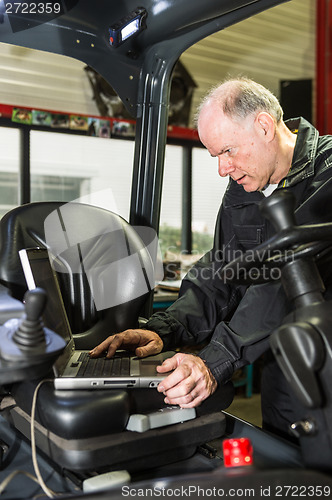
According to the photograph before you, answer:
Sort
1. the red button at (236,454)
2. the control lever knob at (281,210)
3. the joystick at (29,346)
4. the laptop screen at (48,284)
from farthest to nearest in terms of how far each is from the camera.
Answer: the laptop screen at (48,284) < the red button at (236,454) < the control lever knob at (281,210) < the joystick at (29,346)

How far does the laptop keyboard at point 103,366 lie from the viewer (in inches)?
40.9

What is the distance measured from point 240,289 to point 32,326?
1111mm

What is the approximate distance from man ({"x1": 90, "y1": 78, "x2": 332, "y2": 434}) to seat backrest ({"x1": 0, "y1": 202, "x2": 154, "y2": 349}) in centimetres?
14

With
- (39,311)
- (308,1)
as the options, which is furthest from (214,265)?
(308,1)

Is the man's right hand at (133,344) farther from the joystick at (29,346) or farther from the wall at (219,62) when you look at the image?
the wall at (219,62)

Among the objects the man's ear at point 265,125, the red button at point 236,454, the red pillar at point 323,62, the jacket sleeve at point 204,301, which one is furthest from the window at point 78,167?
the red button at point 236,454

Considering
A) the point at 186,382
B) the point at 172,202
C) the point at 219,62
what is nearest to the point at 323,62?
the point at 219,62

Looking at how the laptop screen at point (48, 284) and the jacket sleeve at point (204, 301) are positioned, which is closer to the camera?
the laptop screen at point (48, 284)

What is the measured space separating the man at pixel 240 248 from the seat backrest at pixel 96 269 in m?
0.14

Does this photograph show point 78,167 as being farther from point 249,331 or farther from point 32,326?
point 32,326

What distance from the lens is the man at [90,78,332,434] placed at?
1.20 metres

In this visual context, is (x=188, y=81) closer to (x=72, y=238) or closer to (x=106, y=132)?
(x=106, y=132)

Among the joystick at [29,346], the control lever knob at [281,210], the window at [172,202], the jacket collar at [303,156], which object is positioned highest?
the jacket collar at [303,156]

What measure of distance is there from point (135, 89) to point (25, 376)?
1.51m
